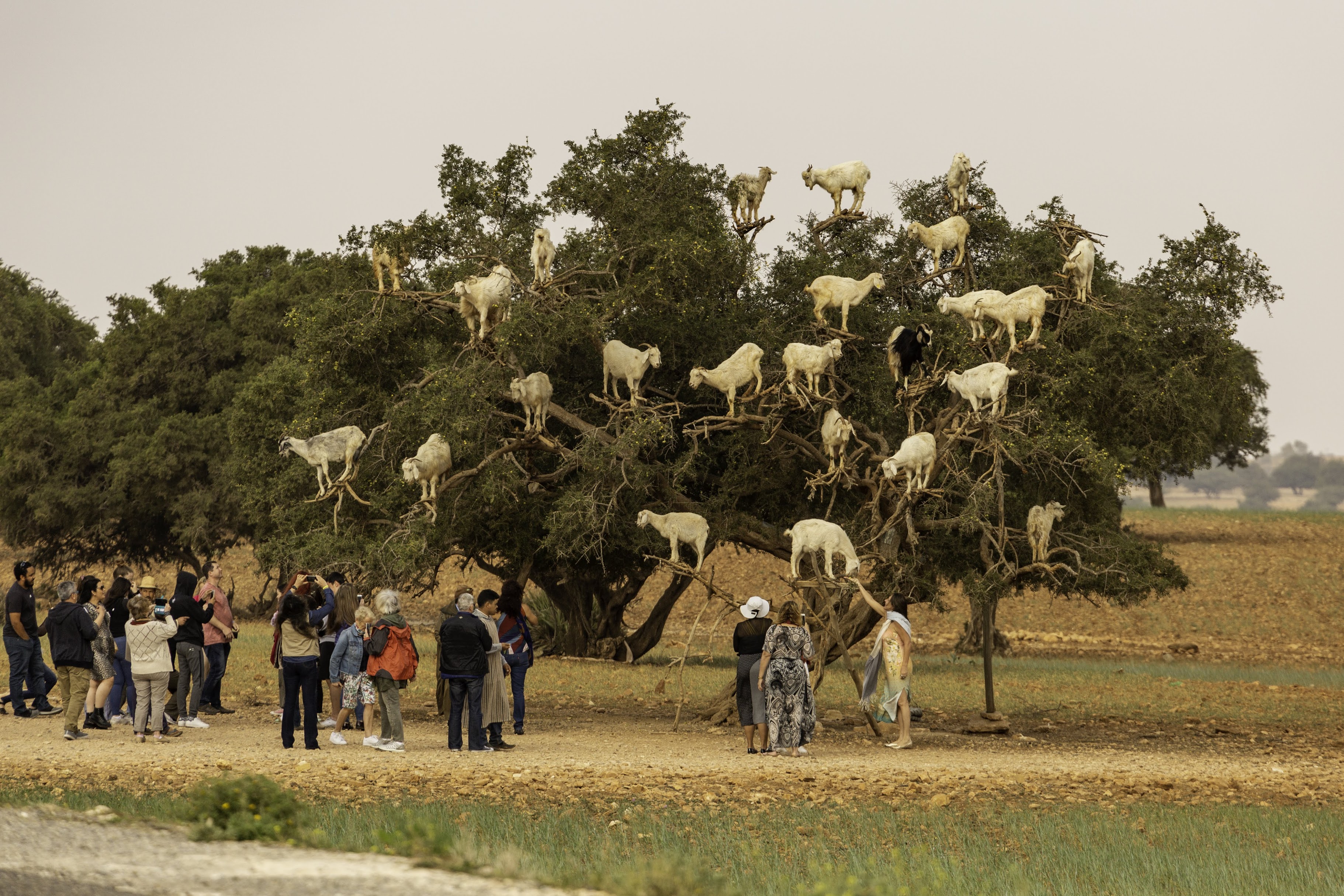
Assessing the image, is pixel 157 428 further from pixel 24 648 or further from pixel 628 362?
pixel 628 362

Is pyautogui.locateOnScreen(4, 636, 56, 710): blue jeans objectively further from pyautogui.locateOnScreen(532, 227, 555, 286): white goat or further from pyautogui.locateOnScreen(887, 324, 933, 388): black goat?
pyautogui.locateOnScreen(887, 324, 933, 388): black goat

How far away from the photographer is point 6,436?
40.9 m

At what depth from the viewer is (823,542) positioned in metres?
16.5

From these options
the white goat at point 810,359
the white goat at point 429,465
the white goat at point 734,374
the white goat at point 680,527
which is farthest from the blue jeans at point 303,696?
the white goat at point 810,359

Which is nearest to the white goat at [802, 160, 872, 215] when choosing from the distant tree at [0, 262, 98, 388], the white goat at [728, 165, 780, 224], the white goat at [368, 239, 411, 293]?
the white goat at [728, 165, 780, 224]

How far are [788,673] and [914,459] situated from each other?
2.99 m

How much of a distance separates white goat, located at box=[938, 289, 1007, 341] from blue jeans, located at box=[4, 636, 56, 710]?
1238 centimetres

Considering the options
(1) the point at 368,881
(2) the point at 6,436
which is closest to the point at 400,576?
(1) the point at 368,881

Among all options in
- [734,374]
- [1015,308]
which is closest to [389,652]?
[734,374]

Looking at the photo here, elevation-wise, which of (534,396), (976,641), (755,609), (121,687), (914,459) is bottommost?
(976,641)

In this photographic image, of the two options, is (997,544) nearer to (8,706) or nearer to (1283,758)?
(1283,758)

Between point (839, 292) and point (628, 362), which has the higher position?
point (839, 292)

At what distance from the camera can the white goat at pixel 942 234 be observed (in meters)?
17.5

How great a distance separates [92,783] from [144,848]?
14.3ft
